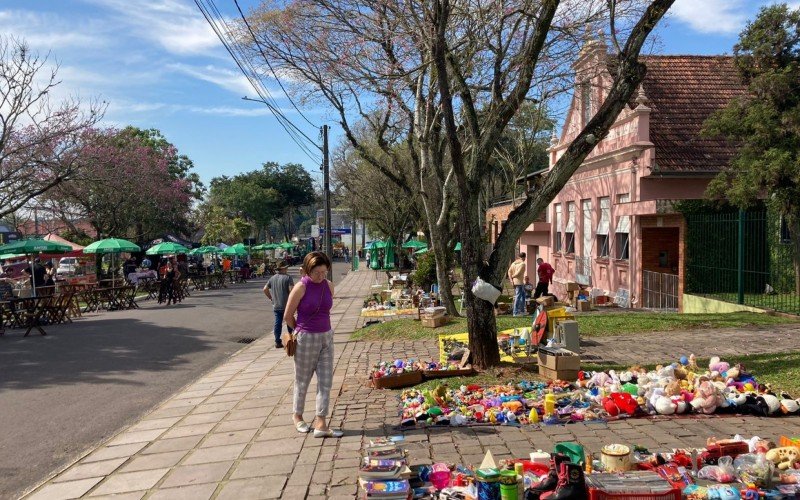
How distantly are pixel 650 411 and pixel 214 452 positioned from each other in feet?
13.8

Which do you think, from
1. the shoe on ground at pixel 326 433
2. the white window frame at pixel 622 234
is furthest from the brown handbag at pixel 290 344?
the white window frame at pixel 622 234

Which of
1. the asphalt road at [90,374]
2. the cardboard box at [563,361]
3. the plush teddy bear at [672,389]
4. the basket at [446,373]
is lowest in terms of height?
the asphalt road at [90,374]

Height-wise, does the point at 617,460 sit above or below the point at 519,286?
below

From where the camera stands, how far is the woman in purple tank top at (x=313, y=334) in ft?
19.7

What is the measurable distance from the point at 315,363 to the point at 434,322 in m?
7.05

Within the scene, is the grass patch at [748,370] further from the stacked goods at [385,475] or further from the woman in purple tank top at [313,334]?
the stacked goods at [385,475]

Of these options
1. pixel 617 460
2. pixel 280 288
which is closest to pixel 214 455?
pixel 617 460

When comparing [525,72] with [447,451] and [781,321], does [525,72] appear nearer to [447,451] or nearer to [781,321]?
[447,451]

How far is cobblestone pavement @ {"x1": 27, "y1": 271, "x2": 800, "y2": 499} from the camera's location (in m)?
4.96

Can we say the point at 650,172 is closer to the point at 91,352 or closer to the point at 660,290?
Result: the point at 660,290

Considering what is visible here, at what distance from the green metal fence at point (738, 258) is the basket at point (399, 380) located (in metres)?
10.4

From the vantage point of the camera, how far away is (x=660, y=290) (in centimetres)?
1828

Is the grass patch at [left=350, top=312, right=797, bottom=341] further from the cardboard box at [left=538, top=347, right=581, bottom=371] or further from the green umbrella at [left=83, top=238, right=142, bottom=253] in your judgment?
the green umbrella at [left=83, top=238, right=142, bottom=253]

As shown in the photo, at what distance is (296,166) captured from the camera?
271 feet
